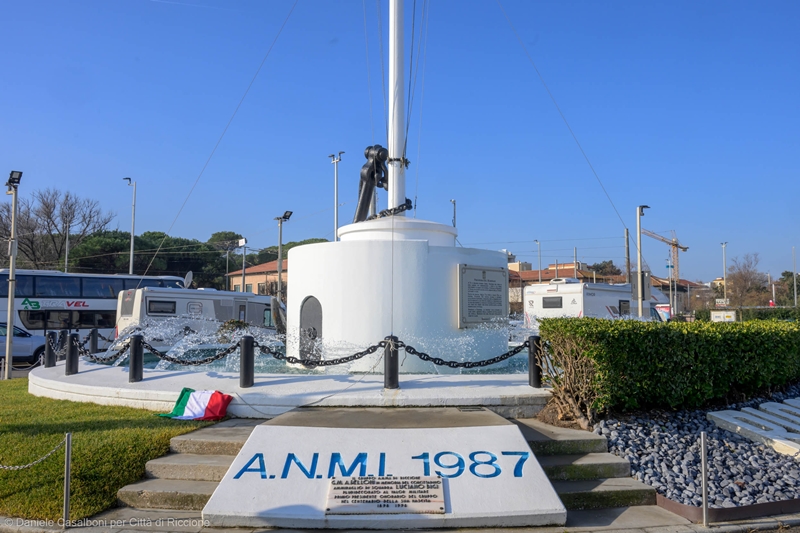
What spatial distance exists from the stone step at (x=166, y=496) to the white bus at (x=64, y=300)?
21.1 metres

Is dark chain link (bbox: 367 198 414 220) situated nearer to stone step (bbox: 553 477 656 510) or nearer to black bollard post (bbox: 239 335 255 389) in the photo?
black bollard post (bbox: 239 335 255 389)

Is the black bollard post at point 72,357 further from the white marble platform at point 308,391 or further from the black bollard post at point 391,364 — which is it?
the black bollard post at point 391,364

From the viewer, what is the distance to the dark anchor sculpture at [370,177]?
40.7 feet

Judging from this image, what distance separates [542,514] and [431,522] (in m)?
0.98

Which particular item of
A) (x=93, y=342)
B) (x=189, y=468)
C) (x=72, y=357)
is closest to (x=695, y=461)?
(x=189, y=468)

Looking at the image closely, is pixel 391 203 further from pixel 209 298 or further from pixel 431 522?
pixel 209 298

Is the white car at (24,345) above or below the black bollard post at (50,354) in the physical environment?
below

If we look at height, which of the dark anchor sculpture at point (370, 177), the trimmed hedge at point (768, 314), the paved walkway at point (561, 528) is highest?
the dark anchor sculpture at point (370, 177)

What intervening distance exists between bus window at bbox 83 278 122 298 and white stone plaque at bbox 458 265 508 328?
23414 millimetres

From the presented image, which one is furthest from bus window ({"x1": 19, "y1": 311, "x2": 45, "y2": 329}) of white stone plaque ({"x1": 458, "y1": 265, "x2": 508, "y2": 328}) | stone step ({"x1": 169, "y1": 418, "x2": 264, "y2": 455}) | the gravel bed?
the gravel bed

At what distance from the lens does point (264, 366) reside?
11656 mm

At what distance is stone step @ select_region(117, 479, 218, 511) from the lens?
219 inches

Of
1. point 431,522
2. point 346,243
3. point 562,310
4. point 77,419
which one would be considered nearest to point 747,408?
point 431,522

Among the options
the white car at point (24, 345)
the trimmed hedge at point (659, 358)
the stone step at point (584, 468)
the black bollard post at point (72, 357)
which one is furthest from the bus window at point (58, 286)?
the stone step at point (584, 468)
